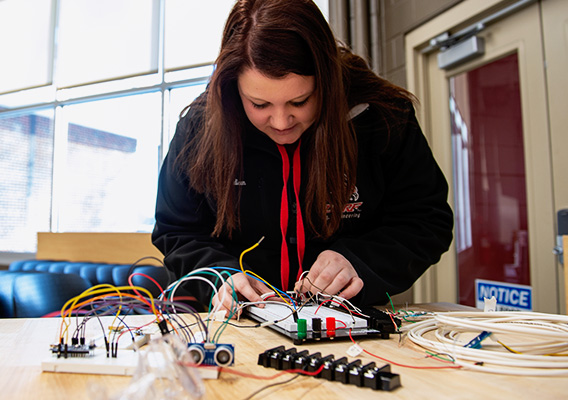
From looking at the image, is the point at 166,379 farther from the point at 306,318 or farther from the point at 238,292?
the point at 238,292

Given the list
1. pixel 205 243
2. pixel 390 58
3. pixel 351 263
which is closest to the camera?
pixel 351 263

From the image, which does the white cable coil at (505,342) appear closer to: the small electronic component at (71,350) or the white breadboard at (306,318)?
the white breadboard at (306,318)

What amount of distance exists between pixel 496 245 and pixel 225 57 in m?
1.64

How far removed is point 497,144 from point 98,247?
2603mm

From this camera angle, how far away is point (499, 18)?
1.99 meters

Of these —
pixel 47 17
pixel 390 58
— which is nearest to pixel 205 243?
pixel 390 58

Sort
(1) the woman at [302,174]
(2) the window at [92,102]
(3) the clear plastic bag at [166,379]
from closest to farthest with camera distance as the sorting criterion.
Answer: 1. (3) the clear plastic bag at [166,379]
2. (1) the woman at [302,174]
3. (2) the window at [92,102]

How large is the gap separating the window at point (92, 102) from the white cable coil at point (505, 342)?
9.76ft

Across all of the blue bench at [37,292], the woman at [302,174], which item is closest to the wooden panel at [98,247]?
the blue bench at [37,292]

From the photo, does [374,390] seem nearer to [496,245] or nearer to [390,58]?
[496,245]

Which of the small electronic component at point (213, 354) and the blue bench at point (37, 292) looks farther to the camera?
the blue bench at point (37, 292)

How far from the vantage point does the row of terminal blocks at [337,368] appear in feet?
1.30

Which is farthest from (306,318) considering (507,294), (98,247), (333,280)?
(98,247)

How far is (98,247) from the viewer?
10.2 feet
